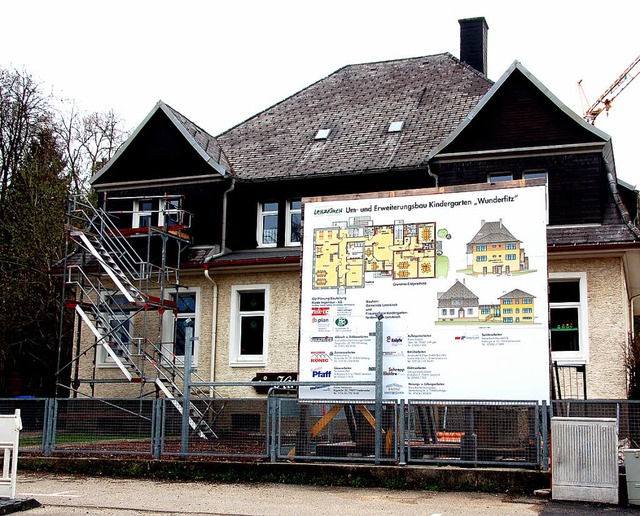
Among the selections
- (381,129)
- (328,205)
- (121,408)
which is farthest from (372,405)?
(381,129)

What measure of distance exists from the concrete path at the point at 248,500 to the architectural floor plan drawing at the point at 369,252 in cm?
347

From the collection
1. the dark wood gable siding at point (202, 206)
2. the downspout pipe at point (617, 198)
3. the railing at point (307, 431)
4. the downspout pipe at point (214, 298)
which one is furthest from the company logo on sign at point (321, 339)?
the dark wood gable siding at point (202, 206)

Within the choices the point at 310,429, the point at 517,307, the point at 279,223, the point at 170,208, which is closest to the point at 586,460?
the point at 517,307

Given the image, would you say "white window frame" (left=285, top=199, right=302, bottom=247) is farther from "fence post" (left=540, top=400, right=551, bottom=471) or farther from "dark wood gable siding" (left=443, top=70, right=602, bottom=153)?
"fence post" (left=540, top=400, right=551, bottom=471)

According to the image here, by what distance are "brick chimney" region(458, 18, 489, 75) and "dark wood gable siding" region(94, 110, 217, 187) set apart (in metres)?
9.39

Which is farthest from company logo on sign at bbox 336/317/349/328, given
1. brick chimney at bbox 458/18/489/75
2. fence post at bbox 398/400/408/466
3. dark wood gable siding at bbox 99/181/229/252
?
brick chimney at bbox 458/18/489/75

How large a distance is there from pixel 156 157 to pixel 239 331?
232 inches

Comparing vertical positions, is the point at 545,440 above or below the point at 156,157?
below

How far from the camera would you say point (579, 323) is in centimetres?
1925

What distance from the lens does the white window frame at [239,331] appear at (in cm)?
2219

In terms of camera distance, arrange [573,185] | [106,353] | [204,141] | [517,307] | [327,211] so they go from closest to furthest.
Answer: [517,307] → [327,211] → [573,185] → [106,353] → [204,141]

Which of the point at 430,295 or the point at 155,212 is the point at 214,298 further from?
the point at 430,295

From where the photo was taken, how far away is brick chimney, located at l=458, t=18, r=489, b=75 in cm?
2716

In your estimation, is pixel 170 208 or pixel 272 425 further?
pixel 170 208
